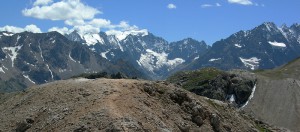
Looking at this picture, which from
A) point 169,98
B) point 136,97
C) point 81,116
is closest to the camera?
point 81,116

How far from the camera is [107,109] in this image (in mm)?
41375

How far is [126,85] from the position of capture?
155 ft

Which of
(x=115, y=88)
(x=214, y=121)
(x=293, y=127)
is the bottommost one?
(x=293, y=127)

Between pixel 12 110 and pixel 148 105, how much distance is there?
45.4 ft

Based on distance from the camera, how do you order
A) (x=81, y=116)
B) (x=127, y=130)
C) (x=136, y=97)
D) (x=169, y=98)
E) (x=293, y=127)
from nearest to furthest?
(x=127, y=130) → (x=81, y=116) → (x=136, y=97) → (x=169, y=98) → (x=293, y=127)

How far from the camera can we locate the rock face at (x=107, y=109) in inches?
1614

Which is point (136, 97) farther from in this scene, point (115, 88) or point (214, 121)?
point (214, 121)

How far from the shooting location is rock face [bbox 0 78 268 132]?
4100 centimetres

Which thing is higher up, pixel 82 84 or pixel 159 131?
pixel 82 84

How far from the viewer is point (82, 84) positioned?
157 feet

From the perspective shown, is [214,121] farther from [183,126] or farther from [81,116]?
[81,116]

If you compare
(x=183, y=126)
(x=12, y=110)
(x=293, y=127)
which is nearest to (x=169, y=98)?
(x=183, y=126)

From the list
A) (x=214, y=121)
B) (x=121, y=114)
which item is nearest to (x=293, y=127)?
(x=214, y=121)

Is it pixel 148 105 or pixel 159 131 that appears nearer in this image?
pixel 159 131
